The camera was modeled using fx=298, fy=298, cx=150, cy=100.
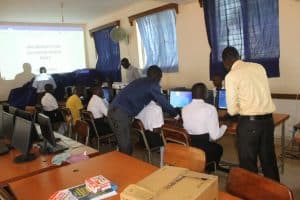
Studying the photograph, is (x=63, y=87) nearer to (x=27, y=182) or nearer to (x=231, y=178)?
(x=27, y=182)

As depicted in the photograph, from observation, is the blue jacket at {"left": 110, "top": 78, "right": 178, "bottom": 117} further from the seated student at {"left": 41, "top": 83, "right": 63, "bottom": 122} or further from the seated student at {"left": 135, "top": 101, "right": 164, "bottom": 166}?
the seated student at {"left": 41, "top": 83, "right": 63, "bottom": 122}

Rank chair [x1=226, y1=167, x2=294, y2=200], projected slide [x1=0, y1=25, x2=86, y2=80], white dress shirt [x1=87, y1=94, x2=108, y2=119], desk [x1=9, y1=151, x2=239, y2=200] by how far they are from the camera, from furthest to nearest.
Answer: projected slide [x1=0, y1=25, x2=86, y2=80], white dress shirt [x1=87, y1=94, x2=108, y2=119], desk [x1=9, y1=151, x2=239, y2=200], chair [x1=226, y1=167, x2=294, y2=200]

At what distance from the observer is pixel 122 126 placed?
3.50m

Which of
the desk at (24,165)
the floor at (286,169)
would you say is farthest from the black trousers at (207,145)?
the desk at (24,165)

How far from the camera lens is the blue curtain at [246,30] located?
4168 mm

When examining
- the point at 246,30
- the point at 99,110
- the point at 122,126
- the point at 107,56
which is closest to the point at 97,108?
the point at 99,110

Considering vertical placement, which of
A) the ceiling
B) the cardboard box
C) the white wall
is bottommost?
the cardboard box

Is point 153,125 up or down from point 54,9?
down

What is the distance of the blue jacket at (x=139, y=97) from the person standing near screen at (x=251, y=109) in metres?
0.95

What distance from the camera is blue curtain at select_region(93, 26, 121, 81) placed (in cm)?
757

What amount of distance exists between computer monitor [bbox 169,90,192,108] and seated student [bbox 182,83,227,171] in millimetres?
1497

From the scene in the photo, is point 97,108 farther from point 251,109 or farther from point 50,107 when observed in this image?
point 251,109

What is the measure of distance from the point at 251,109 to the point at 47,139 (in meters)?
1.84

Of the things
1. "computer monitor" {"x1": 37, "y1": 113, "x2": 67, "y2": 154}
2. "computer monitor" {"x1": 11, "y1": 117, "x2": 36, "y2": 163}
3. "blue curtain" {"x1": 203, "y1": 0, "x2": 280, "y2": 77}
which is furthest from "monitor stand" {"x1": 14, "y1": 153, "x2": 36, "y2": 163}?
"blue curtain" {"x1": 203, "y1": 0, "x2": 280, "y2": 77}
